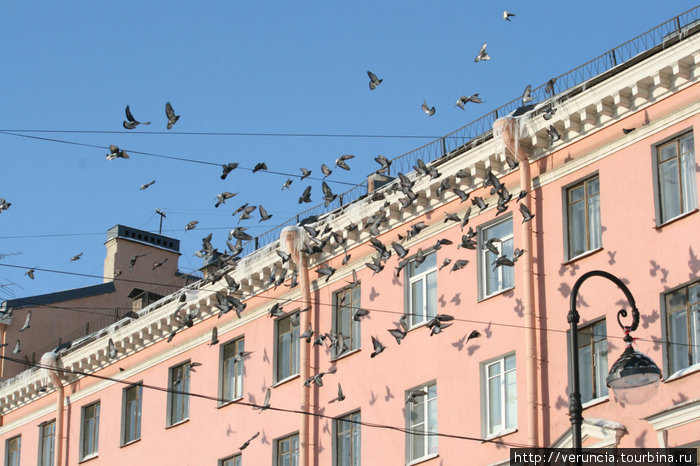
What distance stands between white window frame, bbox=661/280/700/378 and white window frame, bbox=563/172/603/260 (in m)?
2.00

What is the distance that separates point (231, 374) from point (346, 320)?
4062 millimetres

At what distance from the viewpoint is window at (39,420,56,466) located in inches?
1544

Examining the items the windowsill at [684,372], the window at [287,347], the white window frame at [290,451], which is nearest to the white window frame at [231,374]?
the window at [287,347]

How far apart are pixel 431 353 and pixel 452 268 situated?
1.66 meters

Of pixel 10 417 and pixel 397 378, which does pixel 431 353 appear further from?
pixel 10 417

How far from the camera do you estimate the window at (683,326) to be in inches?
922

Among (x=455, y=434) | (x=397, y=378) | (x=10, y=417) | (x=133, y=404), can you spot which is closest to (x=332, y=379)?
(x=397, y=378)

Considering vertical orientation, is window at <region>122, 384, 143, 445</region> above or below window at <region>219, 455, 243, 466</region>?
above

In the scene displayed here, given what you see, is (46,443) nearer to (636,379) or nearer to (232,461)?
(232,461)

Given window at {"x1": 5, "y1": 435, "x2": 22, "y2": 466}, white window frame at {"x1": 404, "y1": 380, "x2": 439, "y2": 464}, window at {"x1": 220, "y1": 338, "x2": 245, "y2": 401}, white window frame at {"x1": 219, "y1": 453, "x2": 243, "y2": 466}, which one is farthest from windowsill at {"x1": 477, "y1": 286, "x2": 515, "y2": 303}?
window at {"x1": 5, "y1": 435, "x2": 22, "y2": 466}

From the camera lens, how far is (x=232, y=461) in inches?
1284

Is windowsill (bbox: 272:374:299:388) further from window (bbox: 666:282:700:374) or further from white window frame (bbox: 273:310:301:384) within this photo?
window (bbox: 666:282:700:374)

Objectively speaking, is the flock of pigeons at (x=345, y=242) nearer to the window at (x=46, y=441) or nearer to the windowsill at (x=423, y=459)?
the windowsill at (x=423, y=459)

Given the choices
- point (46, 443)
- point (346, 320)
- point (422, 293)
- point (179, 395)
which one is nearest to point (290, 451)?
point (346, 320)
